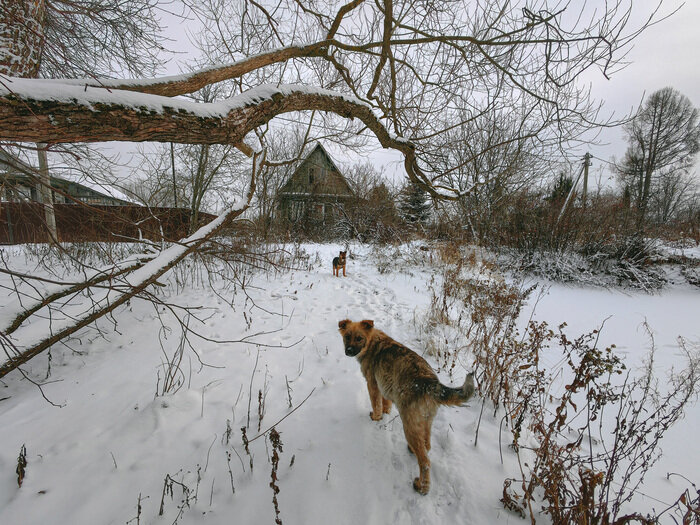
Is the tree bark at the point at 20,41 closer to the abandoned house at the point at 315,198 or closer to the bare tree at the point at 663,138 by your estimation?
the abandoned house at the point at 315,198

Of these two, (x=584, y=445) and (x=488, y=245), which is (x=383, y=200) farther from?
(x=584, y=445)

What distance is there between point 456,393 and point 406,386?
0.35m

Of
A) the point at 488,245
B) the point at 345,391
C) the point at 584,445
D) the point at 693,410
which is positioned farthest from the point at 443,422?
the point at 488,245

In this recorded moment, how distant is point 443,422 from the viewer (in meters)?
2.28

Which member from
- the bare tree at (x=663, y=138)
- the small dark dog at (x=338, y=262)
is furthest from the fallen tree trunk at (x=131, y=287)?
the bare tree at (x=663, y=138)

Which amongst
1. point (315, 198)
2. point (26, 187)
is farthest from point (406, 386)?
point (315, 198)

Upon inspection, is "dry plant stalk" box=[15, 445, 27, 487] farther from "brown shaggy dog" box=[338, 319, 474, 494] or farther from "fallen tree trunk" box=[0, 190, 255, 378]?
"brown shaggy dog" box=[338, 319, 474, 494]

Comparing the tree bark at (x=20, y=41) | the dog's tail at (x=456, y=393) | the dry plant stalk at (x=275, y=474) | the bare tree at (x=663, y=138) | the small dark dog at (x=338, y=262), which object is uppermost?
the bare tree at (x=663, y=138)

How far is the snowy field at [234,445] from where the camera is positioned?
1597 mm

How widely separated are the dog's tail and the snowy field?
0.60 meters

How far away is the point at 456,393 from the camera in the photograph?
1630mm

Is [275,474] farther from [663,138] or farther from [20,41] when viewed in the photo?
[663,138]

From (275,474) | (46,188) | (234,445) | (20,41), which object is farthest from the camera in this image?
(20,41)

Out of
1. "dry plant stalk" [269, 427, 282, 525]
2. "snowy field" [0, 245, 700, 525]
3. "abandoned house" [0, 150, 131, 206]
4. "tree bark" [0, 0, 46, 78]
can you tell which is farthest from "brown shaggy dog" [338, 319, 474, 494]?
"tree bark" [0, 0, 46, 78]
